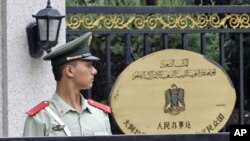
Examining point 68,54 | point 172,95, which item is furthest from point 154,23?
point 68,54

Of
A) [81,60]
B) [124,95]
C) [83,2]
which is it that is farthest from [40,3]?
[83,2]

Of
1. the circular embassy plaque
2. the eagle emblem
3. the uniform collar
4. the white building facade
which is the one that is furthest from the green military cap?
the eagle emblem

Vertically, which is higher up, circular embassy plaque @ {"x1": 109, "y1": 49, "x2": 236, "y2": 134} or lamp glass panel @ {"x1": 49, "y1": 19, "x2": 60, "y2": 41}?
lamp glass panel @ {"x1": 49, "y1": 19, "x2": 60, "y2": 41}

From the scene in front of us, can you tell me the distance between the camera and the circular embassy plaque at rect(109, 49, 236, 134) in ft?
31.8

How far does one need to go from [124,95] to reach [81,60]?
3.49 metres

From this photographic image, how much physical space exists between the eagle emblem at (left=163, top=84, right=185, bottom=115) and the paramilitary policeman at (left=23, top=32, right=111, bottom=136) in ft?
11.7

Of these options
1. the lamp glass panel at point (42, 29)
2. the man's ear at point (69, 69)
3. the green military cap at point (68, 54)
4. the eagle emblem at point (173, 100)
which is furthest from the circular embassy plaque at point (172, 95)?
the man's ear at point (69, 69)

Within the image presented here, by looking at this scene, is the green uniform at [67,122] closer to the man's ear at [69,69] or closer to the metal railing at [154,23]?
the man's ear at [69,69]

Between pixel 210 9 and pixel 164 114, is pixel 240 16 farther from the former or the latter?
pixel 164 114

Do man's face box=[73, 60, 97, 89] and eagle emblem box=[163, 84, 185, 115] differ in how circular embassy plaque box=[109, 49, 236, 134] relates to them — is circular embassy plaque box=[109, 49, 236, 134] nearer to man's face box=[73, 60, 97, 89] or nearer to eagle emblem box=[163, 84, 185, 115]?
eagle emblem box=[163, 84, 185, 115]

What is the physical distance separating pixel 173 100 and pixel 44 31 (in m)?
1.39

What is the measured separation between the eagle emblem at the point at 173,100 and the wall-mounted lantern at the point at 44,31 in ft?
4.06

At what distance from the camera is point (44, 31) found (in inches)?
352

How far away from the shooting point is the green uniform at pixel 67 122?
19.4 feet
